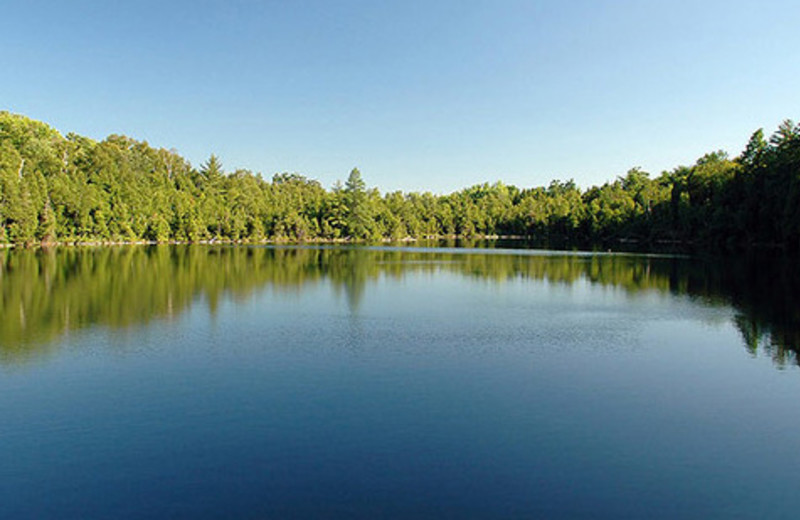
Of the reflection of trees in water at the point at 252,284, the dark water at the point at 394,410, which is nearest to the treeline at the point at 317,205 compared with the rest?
the reflection of trees in water at the point at 252,284

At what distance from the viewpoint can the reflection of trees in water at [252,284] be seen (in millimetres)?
20438

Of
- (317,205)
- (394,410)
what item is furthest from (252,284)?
(317,205)

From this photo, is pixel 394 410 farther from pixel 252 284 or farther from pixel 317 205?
pixel 317 205

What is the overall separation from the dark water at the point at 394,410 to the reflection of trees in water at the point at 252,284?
28 cm

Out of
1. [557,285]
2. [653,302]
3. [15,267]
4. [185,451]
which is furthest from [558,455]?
[15,267]

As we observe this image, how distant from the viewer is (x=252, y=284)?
3403 cm

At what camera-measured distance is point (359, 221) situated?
109 m

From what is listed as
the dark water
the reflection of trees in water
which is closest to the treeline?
the reflection of trees in water

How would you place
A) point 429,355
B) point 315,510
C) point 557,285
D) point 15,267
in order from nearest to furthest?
point 315,510 < point 429,355 < point 557,285 < point 15,267

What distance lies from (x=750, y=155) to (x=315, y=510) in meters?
84.0

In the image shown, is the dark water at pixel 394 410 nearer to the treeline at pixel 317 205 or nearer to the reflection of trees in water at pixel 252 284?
the reflection of trees in water at pixel 252 284

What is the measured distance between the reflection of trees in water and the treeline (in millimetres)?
19077

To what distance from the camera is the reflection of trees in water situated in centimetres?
2044

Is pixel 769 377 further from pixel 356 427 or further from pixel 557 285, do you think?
pixel 557 285
